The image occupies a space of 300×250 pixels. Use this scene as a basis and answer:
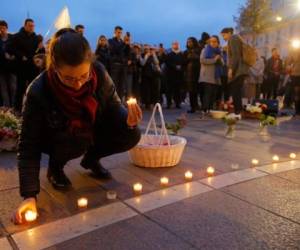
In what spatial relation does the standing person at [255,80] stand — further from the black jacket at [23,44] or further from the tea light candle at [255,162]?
the tea light candle at [255,162]

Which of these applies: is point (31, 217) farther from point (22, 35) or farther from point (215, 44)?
point (215, 44)

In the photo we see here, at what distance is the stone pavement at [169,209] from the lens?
6.68 feet

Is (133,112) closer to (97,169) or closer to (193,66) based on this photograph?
(97,169)

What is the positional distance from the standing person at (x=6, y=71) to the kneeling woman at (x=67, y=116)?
4.33 meters

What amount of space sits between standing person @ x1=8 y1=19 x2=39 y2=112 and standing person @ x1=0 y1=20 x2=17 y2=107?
114mm

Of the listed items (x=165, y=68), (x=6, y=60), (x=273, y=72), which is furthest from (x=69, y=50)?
(x=273, y=72)

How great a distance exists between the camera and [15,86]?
7.10 m

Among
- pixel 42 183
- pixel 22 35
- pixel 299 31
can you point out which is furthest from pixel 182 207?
pixel 299 31

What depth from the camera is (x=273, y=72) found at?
1102 cm

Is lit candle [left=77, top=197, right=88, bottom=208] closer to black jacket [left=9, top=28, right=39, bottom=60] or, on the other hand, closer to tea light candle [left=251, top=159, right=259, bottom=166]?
tea light candle [left=251, top=159, right=259, bottom=166]

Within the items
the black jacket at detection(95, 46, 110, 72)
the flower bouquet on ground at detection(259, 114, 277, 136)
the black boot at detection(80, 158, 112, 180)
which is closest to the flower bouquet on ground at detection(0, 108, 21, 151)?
the black boot at detection(80, 158, 112, 180)

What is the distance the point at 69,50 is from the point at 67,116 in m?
0.56

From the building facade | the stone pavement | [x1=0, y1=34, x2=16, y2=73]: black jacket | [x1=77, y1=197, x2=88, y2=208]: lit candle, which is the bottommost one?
the stone pavement

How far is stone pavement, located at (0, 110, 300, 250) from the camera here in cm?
204
